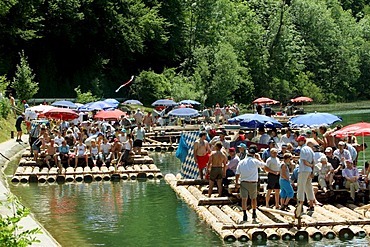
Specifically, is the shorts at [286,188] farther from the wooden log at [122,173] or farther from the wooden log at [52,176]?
the wooden log at [52,176]

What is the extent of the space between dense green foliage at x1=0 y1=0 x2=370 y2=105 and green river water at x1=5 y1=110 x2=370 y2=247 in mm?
25343

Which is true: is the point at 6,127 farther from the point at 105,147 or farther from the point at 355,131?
the point at 355,131

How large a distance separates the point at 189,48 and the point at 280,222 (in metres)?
63.5

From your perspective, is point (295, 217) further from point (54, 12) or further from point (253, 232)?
point (54, 12)

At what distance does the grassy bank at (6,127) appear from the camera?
38375 mm

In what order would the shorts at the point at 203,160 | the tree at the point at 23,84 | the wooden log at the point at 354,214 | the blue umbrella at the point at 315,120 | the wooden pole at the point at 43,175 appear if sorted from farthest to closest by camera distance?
the tree at the point at 23,84 → the blue umbrella at the point at 315,120 → the wooden pole at the point at 43,175 → the shorts at the point at 203,160 → the wooden log at the point at 354,214

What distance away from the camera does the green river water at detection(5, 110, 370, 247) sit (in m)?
17.4

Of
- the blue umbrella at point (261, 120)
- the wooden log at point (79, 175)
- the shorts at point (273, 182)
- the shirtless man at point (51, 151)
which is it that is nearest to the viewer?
the shorts at point (273, 182)

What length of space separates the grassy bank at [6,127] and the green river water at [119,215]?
13039 millimetres

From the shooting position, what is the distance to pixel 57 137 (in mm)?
29125

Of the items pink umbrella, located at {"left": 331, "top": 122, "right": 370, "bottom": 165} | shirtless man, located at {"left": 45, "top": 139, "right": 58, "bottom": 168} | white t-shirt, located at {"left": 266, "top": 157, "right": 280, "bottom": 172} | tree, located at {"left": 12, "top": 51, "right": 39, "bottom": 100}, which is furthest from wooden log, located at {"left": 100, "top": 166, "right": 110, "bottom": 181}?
A: tree, located at {"left": 12, "top": 51, "right": 39, "bottom": 100}

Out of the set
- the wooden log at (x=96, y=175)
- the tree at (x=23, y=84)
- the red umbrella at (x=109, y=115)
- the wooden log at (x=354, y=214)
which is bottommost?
the wooden log at (x=354, y=214)

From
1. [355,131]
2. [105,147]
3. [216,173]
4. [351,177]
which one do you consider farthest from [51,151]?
[351,177]

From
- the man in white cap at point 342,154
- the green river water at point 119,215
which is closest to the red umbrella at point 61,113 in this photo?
the green river water at point 119,215
